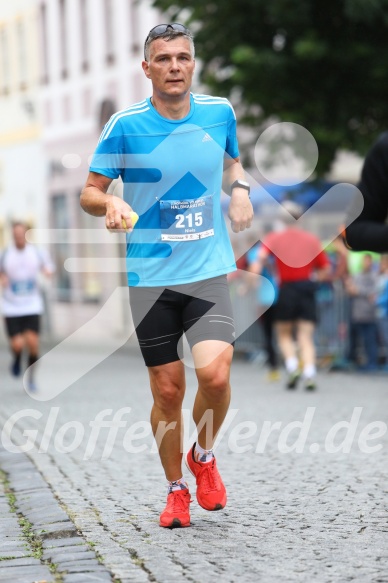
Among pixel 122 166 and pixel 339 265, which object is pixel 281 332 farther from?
pixel 122 166

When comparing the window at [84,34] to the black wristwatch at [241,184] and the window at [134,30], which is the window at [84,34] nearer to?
the window at [134,30]

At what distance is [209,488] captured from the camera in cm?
653

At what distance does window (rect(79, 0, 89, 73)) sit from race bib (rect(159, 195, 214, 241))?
106 ft

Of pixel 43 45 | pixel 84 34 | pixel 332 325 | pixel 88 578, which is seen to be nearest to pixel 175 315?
pixel 88 578

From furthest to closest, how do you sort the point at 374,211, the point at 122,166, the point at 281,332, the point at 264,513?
1. the point at 281,332
2. the point at 264,513
3. the point at 122,166
4. the point at 374,211

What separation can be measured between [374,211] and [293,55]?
15.5 meters

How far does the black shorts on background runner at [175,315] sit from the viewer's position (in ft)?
21.1

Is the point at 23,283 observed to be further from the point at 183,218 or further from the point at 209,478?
the point at 183,218

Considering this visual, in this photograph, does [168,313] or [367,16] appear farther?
[367,16]

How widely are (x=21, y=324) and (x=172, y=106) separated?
1063 centimetres

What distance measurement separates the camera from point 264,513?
682cm

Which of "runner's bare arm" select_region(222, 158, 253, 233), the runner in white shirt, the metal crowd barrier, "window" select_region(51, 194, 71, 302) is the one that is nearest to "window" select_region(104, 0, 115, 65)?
"window" select_region(51, 194, 71, 302)

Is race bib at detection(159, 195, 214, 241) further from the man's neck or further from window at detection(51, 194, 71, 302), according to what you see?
window at detection(51, 194, 71, 302)

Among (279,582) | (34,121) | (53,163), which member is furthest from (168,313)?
(34,121)
